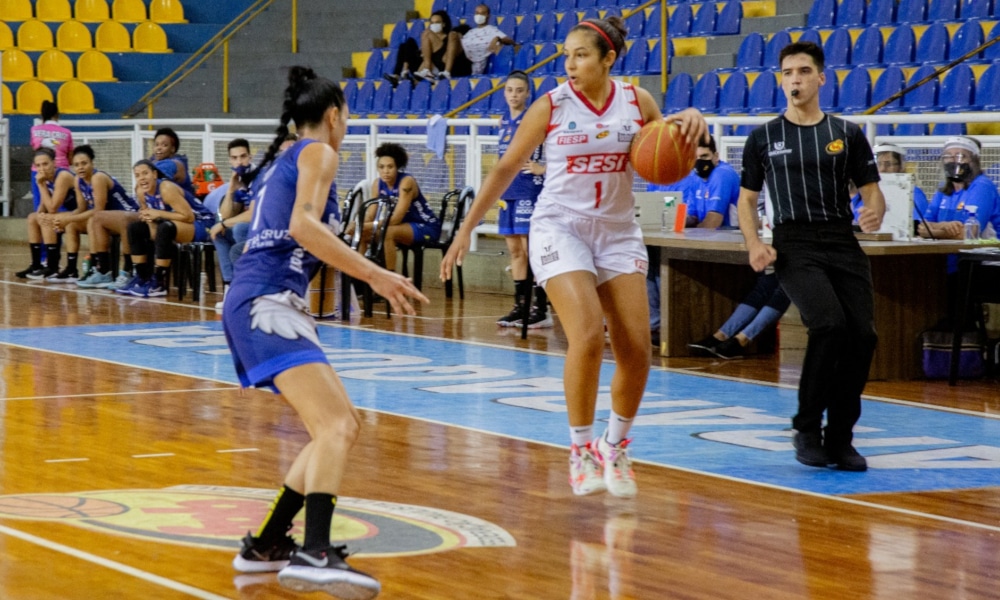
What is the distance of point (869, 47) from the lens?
51.6 feet

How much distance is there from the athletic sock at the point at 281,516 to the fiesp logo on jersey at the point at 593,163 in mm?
1970

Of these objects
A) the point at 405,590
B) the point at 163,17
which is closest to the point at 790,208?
the point at 405,590

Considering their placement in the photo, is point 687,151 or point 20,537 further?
point 687,151

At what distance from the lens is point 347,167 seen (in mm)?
17266

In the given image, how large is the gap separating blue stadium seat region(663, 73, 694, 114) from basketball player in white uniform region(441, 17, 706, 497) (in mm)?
10644

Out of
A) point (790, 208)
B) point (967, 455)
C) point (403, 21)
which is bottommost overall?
point (967, 455)

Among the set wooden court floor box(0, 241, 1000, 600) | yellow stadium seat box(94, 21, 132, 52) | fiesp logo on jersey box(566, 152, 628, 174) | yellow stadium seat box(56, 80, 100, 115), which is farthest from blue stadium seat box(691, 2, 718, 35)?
fiesp logo on jersey box(566, 152, 628, 174)

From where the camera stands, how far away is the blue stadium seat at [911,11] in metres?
15.8

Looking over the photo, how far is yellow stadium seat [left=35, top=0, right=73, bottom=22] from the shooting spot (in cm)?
2461

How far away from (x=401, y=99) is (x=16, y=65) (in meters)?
7.01

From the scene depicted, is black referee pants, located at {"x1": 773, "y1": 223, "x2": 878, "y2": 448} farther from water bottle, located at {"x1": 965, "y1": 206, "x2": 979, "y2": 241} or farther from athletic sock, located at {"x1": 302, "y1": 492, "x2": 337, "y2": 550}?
water bottle, located at {"x1": 965, "y1": 206, "x2": 979, "y2": 241}

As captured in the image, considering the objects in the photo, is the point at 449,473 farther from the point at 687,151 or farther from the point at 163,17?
the point at 163,17

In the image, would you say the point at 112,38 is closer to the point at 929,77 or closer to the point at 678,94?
the point at 678,94

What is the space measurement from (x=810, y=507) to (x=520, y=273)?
654cm
